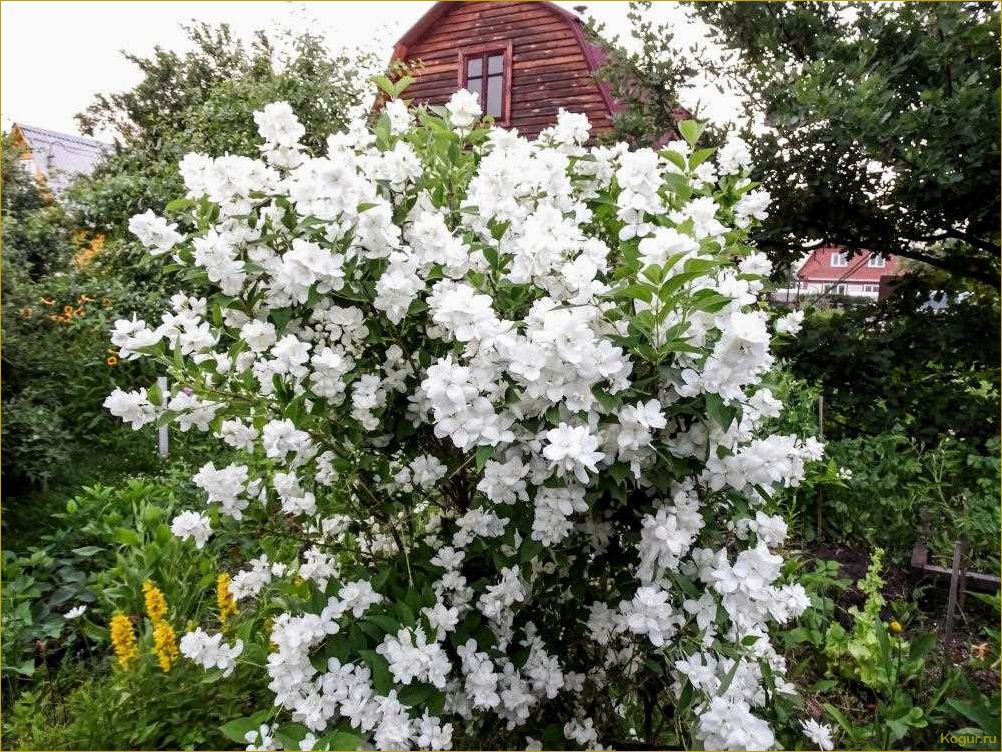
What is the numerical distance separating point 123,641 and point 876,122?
3.93 metres

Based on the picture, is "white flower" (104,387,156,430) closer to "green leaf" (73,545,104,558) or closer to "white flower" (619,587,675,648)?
"white flower" (619,587,675,648)

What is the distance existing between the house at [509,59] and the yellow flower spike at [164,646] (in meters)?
8.40

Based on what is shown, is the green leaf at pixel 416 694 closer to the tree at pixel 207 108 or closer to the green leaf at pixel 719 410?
the green leaf at pixel 719 410

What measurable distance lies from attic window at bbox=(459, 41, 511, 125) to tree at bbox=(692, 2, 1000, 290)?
227 inches

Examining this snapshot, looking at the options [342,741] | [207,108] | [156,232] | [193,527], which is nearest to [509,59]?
[207,108]

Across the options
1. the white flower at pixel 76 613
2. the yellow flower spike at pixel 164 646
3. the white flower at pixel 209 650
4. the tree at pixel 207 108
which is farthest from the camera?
the tree at pixel 207 108

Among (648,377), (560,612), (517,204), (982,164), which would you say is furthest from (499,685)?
(982,164)

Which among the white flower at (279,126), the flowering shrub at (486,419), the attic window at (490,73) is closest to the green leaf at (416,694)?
the flowering shrub at (486,419)

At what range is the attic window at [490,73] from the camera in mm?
9961

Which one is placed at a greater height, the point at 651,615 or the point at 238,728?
the point at 651,615

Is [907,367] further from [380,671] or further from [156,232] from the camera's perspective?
[156,232]

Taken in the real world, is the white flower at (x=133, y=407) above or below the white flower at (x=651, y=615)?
above

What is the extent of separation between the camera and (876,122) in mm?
3613

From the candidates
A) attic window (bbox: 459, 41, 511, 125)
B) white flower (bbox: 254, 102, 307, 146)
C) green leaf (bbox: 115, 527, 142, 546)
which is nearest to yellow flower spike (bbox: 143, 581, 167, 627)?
green leaf (bbox: 115, 527, 142, 546)
